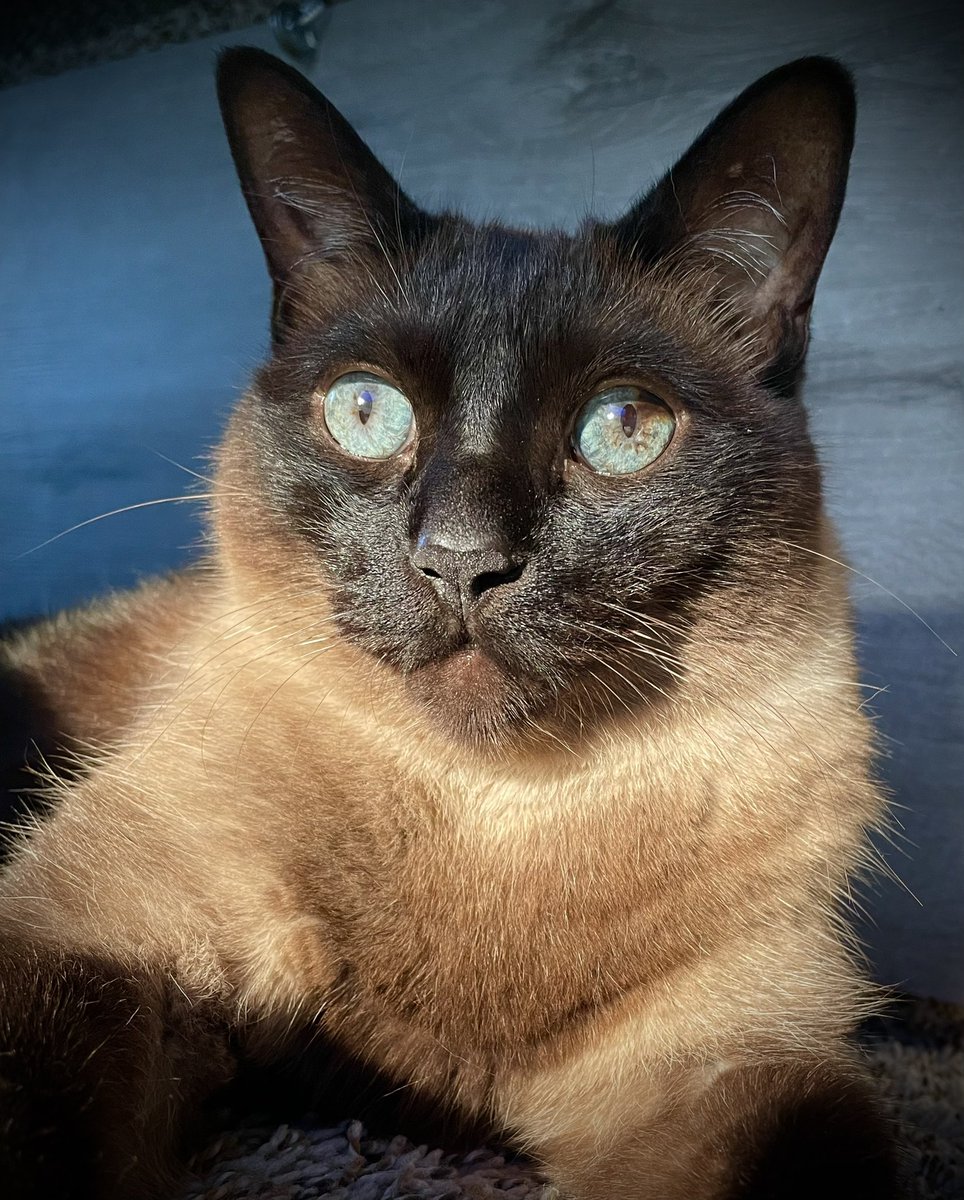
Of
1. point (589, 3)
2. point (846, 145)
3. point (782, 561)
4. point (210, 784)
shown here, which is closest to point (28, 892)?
point (210, 784)

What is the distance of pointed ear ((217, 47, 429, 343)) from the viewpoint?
100cm

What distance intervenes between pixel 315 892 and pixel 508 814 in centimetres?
19

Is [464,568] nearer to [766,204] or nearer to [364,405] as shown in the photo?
[364,405]

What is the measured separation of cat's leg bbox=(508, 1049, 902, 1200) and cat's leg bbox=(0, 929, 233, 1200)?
31 centimetres

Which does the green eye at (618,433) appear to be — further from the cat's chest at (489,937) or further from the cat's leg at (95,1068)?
the cat's leg at (95,1068)

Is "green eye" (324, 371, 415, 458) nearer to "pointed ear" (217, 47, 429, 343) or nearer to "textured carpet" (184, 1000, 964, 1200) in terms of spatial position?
"pointed ear" (217, 47, 429, 343)

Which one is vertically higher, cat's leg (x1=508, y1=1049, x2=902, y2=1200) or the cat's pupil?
the cat's pupil

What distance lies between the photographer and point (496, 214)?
4.11ft

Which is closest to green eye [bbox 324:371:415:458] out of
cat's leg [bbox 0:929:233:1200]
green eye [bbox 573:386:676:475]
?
green eye [bbox 573:386:676:475]

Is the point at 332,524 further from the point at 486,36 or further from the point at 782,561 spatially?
the point at 486,36

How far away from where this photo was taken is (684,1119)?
2.68 ft

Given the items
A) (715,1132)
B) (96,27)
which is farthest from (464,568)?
(96,27)

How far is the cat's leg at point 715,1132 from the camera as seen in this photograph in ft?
2.35

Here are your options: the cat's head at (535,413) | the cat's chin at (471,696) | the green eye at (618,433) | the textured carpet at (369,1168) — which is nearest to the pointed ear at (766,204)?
the cat's head at (535,413)
